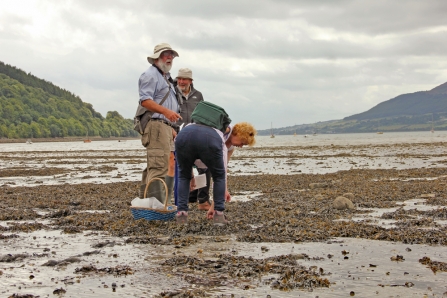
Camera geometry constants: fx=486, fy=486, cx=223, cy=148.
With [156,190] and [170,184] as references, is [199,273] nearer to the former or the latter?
[156,190]

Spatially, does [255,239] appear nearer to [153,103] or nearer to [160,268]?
[160,268]

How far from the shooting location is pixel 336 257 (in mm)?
5277

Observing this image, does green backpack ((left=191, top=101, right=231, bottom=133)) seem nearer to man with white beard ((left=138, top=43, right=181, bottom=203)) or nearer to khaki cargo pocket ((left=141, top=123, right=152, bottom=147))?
man with white beard ((left=138, top=43, right=181, bottom=203))

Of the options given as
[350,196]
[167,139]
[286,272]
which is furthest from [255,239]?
[350,196]

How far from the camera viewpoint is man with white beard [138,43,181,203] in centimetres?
753

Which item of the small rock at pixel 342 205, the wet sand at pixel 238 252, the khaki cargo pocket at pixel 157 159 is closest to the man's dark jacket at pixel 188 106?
the khaki cargo pocket at pixel 157 159

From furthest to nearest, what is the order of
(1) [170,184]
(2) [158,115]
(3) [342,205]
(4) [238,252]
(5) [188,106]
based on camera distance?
1. (5) [188,106]
2. (3) [342,205]
3. (1) [170,184]
4. (2) [158,115]
5. (4) [238,252]

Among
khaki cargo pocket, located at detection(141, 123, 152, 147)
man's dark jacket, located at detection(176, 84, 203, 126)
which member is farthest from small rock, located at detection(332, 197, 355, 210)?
khaki cargo pocket, located at detection(141, 123, 152, 147)

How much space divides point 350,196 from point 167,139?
4647mm

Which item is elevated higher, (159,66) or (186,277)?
(159,66)

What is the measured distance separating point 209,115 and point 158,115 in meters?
1.01

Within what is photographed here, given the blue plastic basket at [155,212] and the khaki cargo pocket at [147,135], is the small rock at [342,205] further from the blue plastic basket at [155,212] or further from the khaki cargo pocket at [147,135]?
the khaki cargo pocket at [147,135]

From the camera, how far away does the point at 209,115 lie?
23.2ft

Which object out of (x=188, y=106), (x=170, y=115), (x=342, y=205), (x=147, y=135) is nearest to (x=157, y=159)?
(x=147, y=135)
